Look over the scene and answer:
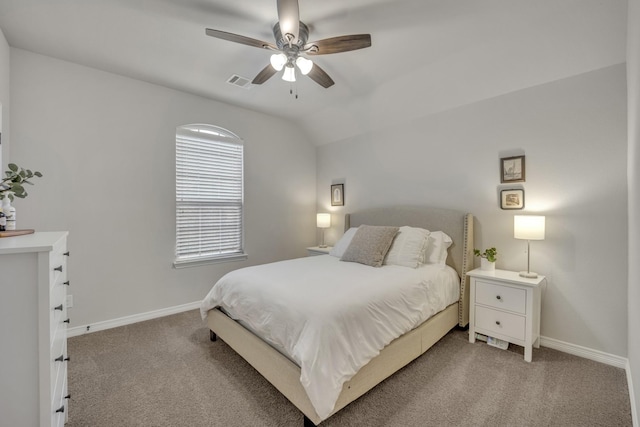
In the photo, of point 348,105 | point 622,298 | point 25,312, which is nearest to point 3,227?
point 25,312

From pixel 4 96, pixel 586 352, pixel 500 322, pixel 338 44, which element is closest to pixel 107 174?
pixel 4 96

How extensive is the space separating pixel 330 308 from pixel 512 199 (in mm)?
2203

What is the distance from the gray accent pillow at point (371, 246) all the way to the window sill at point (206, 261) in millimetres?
1610

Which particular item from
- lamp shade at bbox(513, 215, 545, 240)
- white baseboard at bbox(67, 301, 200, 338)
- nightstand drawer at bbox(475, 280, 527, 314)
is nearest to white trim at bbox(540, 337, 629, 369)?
nightstand drawer at bbox(475, 280, 527, 314)

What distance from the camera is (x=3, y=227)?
1.40m

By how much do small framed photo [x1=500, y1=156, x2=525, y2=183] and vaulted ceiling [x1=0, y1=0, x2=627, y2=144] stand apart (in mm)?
686

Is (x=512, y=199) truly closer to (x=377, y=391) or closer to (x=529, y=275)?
(x=529, y=275)

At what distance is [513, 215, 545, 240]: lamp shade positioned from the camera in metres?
2.31

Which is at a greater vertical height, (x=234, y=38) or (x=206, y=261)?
(x=234, y=38)

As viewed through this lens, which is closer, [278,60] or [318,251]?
[278,60]

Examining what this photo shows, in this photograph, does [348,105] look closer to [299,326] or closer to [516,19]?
[516,19]

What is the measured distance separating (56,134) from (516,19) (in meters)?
4.12

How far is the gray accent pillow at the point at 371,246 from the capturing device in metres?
2.78

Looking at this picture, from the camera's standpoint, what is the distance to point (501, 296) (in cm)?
240
